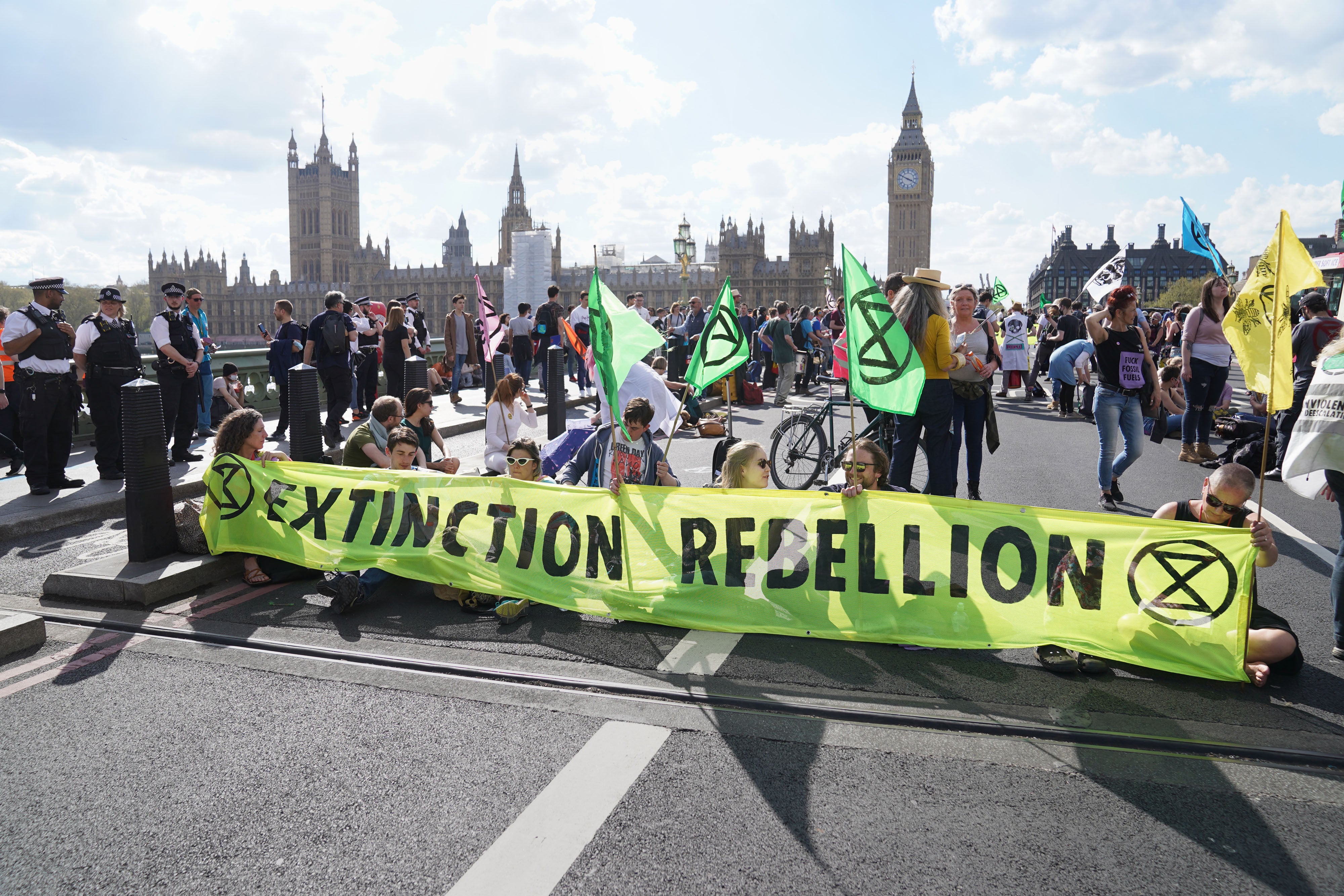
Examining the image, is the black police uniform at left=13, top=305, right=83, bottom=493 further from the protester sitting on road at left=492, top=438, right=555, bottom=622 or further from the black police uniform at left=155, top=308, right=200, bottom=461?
the protester sitting on road at left=492, top=438, right=555, bottom=622

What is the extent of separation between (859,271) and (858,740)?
2.50 metres

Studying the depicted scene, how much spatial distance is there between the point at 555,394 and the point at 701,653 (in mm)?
8914

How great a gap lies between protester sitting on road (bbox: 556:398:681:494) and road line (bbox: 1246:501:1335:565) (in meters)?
4.18

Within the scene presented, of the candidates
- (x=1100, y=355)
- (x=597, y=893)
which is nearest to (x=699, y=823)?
(x=597, y=893)

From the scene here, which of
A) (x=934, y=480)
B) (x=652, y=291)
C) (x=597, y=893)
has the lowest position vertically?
(x=597, y=893)

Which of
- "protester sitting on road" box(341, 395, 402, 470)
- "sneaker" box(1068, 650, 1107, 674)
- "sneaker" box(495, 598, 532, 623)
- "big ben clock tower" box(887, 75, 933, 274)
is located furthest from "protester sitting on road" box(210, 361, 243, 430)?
"big ben clock tower" box(887, 75, 933, 274)

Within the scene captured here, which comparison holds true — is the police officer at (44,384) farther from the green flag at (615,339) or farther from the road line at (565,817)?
the road line at (565,817)

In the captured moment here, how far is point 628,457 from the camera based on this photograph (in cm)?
651

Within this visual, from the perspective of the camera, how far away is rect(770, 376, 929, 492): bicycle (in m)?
9.34

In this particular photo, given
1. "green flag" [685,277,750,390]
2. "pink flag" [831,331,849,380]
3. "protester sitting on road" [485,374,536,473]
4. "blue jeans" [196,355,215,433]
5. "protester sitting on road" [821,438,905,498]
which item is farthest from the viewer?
"blue jeans" [196,355,215,433]

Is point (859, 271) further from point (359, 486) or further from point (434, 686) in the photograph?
point (359, 486)

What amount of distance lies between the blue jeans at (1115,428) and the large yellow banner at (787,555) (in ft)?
13.8

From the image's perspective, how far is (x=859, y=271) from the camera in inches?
201

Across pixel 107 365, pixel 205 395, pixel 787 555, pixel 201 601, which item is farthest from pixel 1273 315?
pixel 205 395
